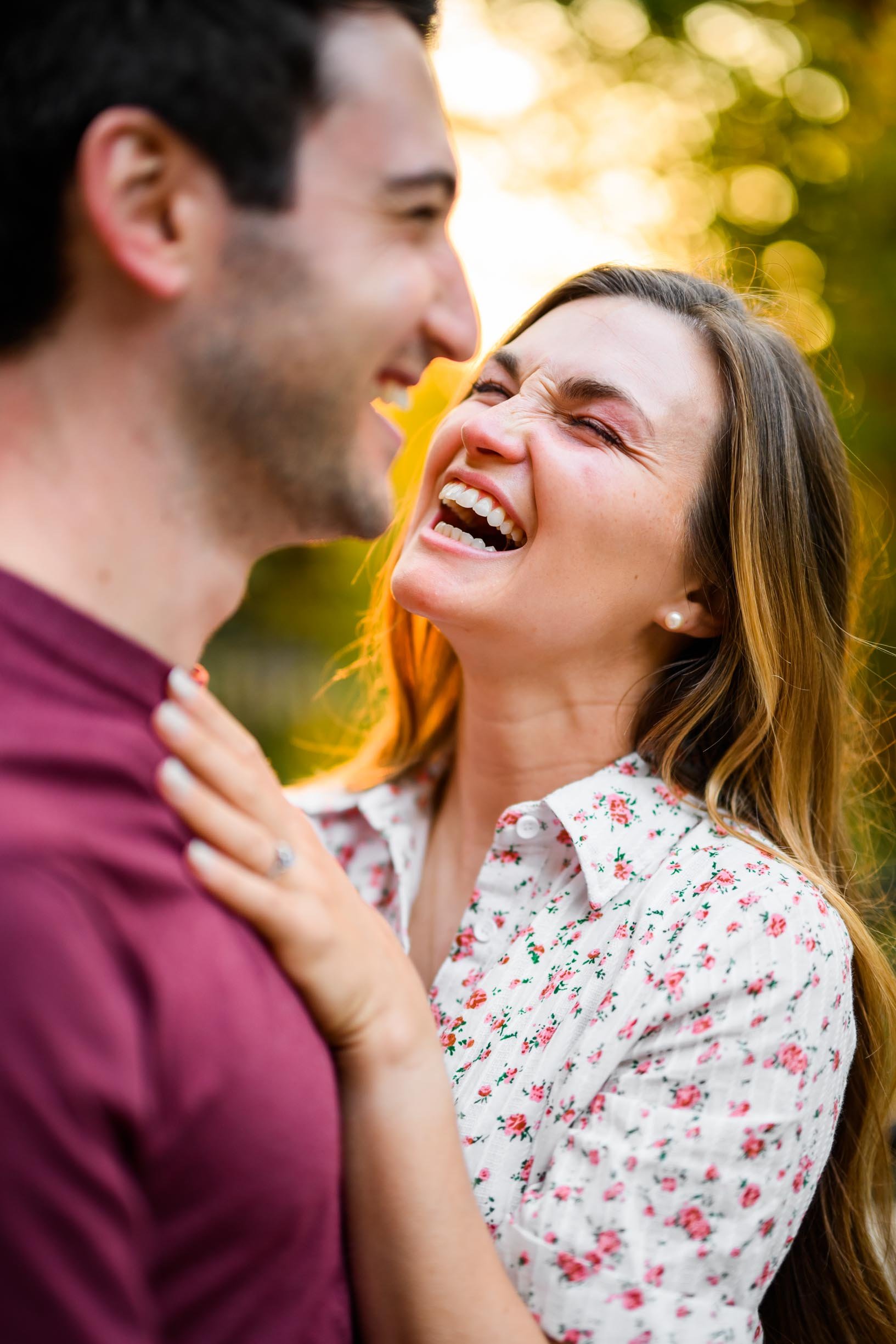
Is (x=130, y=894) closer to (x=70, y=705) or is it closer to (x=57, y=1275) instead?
(x=70, y=705)

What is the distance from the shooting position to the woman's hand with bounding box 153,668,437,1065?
1080 millimetres

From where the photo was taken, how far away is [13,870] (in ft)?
2.89

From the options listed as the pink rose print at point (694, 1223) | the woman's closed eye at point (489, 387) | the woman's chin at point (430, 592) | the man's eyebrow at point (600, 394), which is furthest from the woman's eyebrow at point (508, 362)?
the pink rose print at point (694, 1223)

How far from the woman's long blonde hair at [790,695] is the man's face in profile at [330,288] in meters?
0.97

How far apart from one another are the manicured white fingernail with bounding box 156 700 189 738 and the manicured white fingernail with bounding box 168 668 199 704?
0.04 feet

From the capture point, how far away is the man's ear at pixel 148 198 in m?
0.97

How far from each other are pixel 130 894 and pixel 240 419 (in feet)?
1.42

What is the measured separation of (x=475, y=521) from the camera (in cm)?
207

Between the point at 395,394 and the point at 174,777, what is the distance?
45 cm

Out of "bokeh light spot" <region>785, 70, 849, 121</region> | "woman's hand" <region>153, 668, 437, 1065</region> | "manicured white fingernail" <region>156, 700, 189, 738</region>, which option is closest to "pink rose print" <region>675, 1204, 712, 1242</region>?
"woman's hand" <region>153, 668, 437, 1065</region>

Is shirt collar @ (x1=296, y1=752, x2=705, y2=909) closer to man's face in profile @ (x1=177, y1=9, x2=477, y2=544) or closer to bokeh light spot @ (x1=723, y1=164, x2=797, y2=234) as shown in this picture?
man's face in profile @ (x1=177, y1=9, x2=477, y2=544)

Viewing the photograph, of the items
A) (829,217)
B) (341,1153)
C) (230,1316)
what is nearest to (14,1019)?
(230,1316)

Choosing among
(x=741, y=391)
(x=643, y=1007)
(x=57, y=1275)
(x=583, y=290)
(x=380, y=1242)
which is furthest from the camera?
(x=583, y=290)

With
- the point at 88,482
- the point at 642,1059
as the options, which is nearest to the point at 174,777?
the point at 88,482
